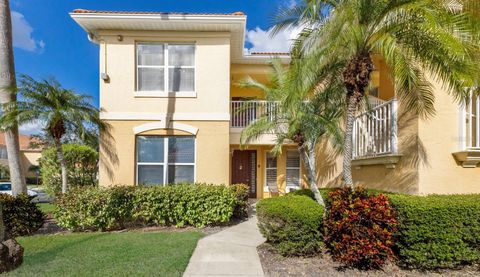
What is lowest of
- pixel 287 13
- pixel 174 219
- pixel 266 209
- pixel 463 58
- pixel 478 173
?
pixel 174 219

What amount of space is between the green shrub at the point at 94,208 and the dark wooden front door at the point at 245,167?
689 centimetres

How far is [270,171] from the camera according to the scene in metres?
14.5

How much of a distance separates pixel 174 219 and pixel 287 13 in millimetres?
6677

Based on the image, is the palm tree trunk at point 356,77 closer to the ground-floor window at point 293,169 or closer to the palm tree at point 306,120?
the palm tree at point 306,120

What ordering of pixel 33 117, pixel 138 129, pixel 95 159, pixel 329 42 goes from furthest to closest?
1. pixel 95 159
2. pixel 138 129
3. pixel 33 117
4. pixel 329 42

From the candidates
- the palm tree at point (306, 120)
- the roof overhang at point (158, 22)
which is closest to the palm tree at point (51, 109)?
the roof overhang at point (158, 22)

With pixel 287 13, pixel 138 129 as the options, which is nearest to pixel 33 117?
pixel 138 129

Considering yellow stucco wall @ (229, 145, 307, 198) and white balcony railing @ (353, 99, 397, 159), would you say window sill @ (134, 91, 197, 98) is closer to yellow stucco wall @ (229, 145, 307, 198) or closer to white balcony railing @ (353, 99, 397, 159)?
yellow stucco wall @ (229, 145, 307, 198)

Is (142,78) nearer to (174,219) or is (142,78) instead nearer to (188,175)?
(188,175)

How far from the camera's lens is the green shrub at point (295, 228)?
590 cm

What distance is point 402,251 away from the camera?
17.8ft

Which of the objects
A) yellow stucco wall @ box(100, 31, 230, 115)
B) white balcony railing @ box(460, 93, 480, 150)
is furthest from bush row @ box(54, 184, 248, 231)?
white balcony railing @ box(460, 93, 480, 150)

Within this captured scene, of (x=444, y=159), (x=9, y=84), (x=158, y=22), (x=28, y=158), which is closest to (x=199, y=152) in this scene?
(x=158, y=22)

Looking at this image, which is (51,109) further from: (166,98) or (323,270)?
(323,270)
